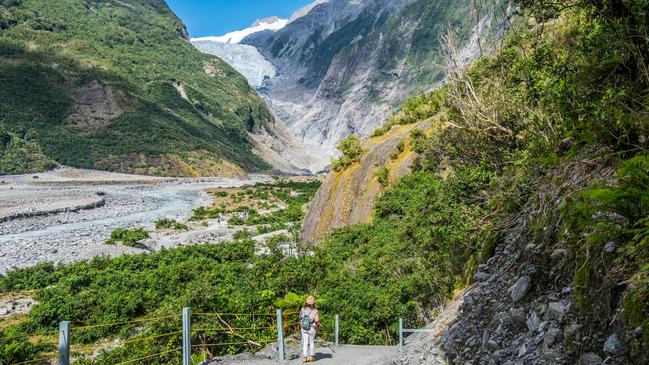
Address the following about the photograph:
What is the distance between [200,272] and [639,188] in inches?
664

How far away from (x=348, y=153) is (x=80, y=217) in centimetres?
2927

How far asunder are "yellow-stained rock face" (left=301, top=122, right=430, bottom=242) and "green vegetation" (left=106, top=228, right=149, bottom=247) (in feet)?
41.7

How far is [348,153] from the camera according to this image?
2353cm

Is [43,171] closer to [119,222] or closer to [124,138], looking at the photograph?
[124,138]

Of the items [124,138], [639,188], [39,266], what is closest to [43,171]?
[124,138]

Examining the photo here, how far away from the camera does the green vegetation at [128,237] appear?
30.2 m

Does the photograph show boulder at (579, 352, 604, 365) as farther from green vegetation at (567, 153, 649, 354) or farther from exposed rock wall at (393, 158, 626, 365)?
green vegetation at (567, 153, 649, 354)

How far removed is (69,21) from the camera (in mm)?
153125

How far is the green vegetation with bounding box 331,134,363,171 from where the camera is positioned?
76.3 feet

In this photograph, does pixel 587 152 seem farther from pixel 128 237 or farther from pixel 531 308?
pixel 128 237

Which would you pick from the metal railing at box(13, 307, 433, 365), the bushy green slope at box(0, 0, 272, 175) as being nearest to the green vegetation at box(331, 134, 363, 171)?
the metal railing at box(13, 307, 433, 365)

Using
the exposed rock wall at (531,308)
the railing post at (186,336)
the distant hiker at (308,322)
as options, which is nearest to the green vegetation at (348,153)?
the distant hiker at (308,322)

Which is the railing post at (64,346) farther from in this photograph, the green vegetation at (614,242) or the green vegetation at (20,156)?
the green vegetation at (20,156)

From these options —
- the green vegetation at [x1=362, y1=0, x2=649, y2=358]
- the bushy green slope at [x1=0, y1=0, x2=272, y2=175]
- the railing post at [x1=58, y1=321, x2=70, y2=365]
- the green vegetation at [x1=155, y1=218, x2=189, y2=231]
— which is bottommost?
the railing post at [x1=58, y1=321, x2=70, y2=365]
